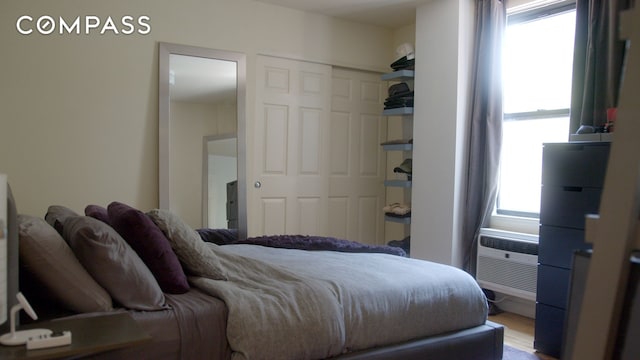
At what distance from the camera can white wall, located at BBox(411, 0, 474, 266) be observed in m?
4.16

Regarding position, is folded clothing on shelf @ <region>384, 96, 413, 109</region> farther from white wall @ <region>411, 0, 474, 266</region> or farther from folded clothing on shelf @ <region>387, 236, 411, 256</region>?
folded clothing on shelf @ <region>387, 236, 411, 256</region>

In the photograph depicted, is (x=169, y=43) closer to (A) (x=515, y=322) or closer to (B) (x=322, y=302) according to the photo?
(B) (x=322, y=302)

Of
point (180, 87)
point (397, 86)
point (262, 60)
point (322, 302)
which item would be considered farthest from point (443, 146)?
point (322, 302)

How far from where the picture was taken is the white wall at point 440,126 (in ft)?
13.7

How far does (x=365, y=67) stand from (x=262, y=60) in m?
1.19

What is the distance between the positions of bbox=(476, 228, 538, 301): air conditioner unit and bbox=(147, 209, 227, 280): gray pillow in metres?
2.48

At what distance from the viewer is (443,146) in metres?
4.26

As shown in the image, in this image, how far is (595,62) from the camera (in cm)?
329

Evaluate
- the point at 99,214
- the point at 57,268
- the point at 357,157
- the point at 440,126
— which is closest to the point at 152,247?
the point at 57,268

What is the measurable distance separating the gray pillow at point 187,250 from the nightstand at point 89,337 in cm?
69

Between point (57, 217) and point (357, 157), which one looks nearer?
point (57, 217)

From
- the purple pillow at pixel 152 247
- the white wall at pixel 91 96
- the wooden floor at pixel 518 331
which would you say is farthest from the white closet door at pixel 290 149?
the purple pillow at pixel 152 247

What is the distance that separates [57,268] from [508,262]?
10.6ft

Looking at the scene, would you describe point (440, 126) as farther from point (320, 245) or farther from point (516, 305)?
point (320, 245)
